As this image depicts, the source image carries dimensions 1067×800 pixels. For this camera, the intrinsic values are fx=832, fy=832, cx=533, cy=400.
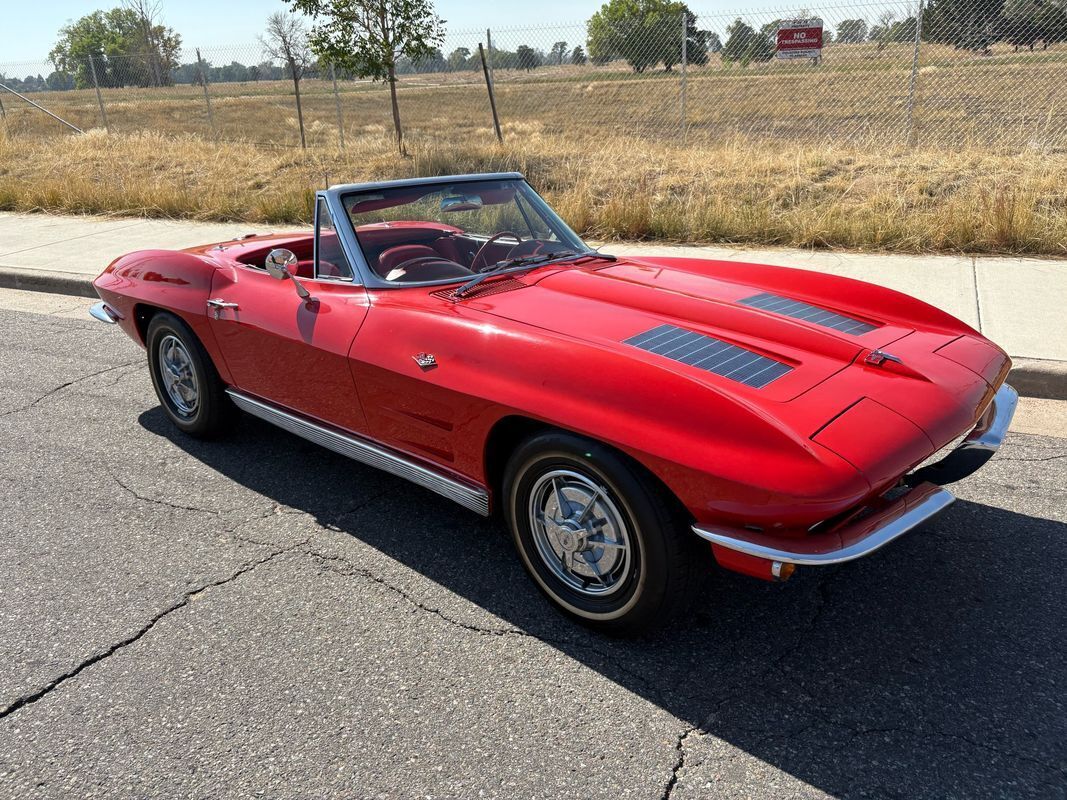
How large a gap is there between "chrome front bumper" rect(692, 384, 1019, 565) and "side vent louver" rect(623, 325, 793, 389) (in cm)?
47

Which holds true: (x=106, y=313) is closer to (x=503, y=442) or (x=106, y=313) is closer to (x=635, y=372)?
(x=503, y=442)

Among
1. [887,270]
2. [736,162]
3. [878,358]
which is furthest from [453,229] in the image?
[736,162]

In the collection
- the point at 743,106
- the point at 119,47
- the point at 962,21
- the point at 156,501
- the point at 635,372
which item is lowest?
the point at 156,501

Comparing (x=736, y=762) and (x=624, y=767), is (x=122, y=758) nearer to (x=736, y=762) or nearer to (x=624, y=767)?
(x=624, y=767)

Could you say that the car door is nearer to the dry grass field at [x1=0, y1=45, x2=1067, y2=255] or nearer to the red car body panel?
the red car body panel

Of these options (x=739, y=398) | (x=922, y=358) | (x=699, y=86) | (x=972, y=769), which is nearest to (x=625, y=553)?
(x=739, y=398)

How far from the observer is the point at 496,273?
3422 millimetres

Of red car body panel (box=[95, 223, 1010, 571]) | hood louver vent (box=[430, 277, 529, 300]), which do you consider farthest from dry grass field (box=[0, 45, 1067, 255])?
hood louver vent (box=[430, 277, 529, 300])

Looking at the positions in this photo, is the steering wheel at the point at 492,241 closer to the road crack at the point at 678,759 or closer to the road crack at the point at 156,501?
the road crack at the point at 156,501

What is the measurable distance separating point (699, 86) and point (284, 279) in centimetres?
2278

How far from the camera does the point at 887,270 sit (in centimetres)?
668

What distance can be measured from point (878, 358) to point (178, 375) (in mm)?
3321

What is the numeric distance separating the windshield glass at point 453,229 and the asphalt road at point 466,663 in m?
1.03

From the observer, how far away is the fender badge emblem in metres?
2.67
